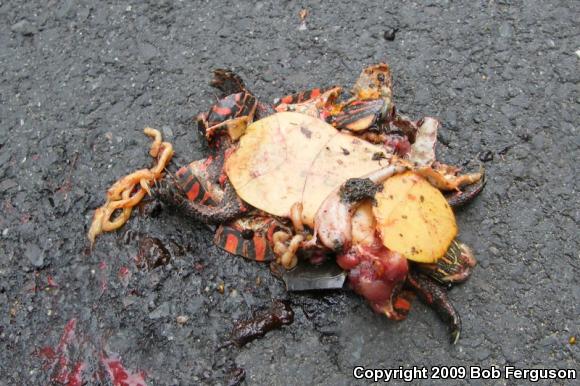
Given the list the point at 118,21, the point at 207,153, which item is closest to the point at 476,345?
the point at 207,153

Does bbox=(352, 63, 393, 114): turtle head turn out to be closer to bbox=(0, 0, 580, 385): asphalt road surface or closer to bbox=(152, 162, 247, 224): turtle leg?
bbox=(0, 0, 580, 385): asphalt road surface

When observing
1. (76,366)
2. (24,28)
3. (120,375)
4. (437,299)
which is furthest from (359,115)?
(24,28)

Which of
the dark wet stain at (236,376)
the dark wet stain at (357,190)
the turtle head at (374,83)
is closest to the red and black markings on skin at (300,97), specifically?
the turtle head at (374,83)

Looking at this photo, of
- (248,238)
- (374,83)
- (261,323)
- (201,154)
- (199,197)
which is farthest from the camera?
(201,154)

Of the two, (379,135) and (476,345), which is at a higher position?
(379,135)

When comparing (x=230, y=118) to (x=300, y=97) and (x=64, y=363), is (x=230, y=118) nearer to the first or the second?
(x=300, y=97)

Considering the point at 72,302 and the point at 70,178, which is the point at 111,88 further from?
the point at 72,302
